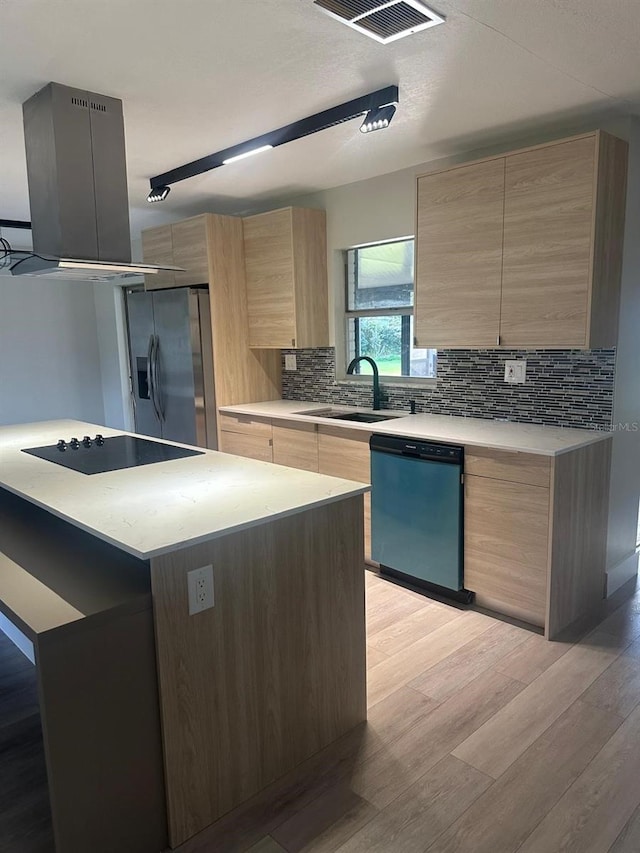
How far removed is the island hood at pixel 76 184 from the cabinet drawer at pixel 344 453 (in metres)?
1.48

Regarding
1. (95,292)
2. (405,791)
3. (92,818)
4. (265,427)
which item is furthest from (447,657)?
(95,292)

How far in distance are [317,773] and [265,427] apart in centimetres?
246

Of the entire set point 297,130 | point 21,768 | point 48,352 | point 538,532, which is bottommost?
point 21,768

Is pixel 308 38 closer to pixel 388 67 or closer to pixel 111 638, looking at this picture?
pixel 388 67

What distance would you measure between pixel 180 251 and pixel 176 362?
2.79 ft

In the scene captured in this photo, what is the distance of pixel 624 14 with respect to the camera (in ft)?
6.08

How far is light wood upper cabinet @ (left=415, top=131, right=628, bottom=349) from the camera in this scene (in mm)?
2688

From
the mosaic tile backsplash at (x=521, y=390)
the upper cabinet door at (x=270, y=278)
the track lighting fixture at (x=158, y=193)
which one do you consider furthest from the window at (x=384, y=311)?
the track lighting fixture at (x=158, y=193)

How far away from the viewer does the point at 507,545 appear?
287cm

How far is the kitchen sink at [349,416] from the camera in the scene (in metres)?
3.93

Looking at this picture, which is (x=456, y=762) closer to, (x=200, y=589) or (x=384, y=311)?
(x=200, y=589)

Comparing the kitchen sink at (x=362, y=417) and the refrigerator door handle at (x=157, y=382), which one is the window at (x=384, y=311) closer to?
the kitchen sink at (x=362, y=417)

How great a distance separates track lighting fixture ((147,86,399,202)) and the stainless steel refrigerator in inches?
30.3


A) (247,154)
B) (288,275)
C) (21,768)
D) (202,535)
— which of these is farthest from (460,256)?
(21,768)
